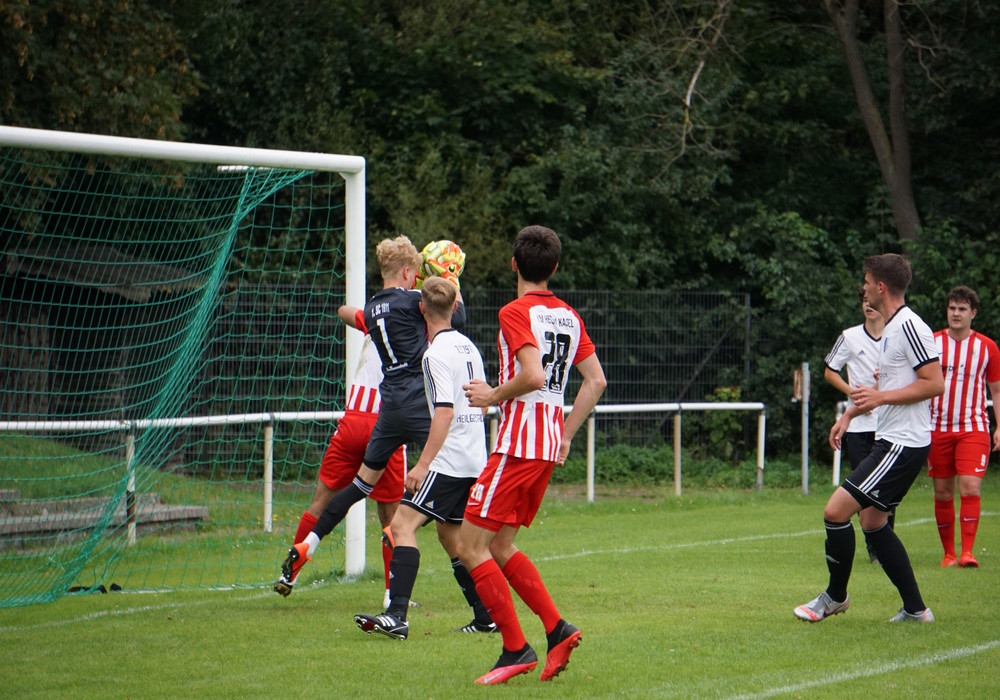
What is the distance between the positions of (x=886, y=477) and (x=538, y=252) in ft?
8.19

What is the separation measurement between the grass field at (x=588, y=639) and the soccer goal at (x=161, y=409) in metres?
0.99

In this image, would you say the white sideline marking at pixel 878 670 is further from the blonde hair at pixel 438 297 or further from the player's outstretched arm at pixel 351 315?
the player's outstretched arm at pixel 351 315

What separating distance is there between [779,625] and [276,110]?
13998mm

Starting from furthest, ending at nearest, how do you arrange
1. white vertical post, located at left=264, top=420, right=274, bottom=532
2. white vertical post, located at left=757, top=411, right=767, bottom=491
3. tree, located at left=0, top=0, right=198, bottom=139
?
1. white vertical post, located at left=757, top=411, right=767, bottom=491
2. tree, located at left=0, top=0, right=198, bottom=139
3. white vertical post, located at left=264, top=420, right=274, bottom=532

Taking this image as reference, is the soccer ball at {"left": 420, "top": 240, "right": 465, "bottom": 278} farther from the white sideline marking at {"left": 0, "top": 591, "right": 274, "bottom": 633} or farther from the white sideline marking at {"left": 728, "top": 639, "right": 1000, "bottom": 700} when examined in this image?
the white sideline marking at {"left": 728, "top": 639, "right": 1000, "bottom": 700}

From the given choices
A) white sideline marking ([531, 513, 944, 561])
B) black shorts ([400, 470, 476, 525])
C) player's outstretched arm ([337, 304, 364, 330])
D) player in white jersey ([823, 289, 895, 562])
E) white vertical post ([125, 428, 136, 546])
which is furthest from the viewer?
white sideline marking ([531, 513, 944, 561])

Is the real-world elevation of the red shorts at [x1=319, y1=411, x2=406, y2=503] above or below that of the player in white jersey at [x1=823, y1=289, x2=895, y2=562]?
below

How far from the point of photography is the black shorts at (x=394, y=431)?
6988 millimetres

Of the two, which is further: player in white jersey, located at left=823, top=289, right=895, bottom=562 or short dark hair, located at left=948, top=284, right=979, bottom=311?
short dark hair, located at left=948, top=284, right=979, bottom=311

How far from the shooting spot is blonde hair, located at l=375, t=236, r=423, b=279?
7121mm

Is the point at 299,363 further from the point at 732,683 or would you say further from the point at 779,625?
the point at 732,683

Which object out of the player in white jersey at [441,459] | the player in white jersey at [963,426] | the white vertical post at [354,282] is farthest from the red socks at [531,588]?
the player in white jersey at [963,426]

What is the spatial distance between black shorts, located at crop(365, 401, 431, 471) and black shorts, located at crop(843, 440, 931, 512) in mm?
2456

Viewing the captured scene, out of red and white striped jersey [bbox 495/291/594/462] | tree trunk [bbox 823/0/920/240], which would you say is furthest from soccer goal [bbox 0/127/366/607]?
tree trunk [bbox 823/0/920/240]
